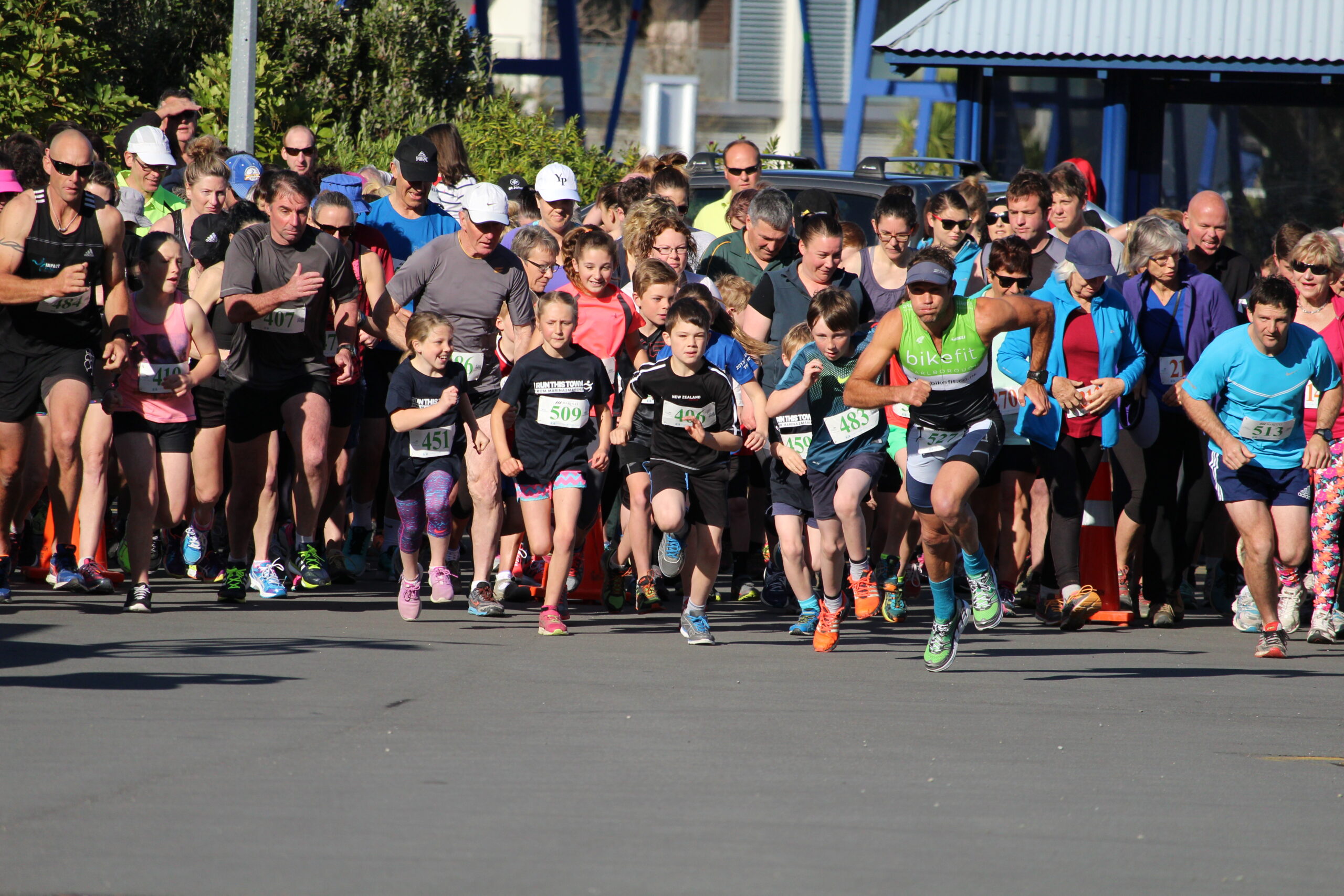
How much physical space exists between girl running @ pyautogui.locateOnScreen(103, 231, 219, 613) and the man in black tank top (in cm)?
22

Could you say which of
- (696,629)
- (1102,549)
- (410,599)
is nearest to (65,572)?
(410,599)

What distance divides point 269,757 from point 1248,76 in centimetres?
1480

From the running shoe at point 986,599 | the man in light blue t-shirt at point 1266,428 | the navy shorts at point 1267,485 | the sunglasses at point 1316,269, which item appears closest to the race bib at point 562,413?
the running shoe at point 986,599

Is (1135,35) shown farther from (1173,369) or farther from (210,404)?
(210,404)

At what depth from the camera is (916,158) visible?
15938 mm

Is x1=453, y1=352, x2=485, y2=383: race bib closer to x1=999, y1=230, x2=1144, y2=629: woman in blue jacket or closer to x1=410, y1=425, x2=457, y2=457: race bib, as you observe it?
x1=410, y1=425, x2=457, y2=457: race bib

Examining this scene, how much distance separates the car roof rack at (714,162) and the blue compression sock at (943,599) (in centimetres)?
656

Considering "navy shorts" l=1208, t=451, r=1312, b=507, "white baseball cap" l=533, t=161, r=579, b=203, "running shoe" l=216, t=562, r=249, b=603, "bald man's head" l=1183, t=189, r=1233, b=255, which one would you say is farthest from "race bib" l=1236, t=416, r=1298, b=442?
"running shoe" l=216, t=562, r=249, b=603

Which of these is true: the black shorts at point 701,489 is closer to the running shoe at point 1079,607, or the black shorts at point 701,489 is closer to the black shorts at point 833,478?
the black shorts at point 833,478

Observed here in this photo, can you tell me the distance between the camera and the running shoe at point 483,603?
988cm

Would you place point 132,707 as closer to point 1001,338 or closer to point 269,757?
point 269,757

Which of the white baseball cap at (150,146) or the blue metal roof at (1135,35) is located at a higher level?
the blue metal roof at (1135,35)

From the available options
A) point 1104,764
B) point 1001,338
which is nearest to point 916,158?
point 1001,338

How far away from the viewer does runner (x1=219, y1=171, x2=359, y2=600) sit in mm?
10031
